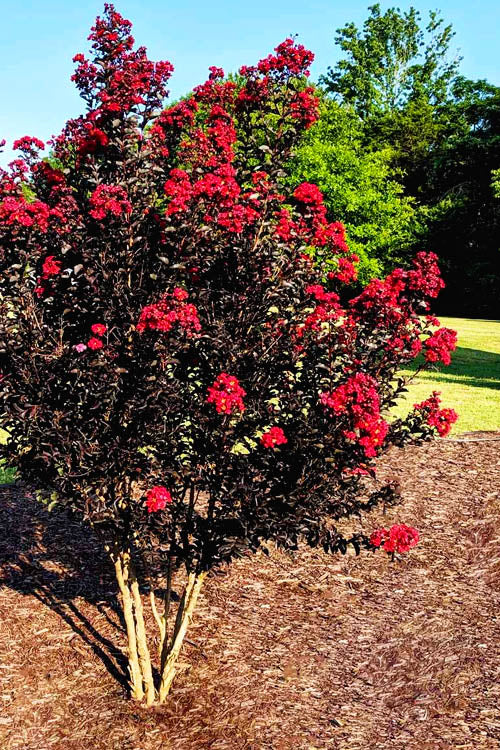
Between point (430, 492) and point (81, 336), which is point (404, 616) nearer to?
point (430, 492)

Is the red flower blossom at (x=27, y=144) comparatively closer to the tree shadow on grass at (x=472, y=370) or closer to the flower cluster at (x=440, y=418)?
the flower cluster at (x=440, y=418)

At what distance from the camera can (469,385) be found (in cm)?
1711

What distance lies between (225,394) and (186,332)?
43 cm

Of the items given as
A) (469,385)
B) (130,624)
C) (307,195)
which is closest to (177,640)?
(130,624)

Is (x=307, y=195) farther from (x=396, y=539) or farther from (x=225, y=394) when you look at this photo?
(x=396, y=539)

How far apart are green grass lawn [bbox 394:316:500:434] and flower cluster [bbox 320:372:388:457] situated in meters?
5.98

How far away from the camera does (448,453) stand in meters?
9.80

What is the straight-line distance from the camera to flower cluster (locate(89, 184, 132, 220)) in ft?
12.0

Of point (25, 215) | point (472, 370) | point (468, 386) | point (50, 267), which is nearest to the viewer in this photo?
point (50, 267)

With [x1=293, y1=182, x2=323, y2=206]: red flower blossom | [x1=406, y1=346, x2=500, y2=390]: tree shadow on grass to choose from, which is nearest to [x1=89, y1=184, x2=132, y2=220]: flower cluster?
[x1=293, y1=182, x2=323, y2=206]: red flower blossom

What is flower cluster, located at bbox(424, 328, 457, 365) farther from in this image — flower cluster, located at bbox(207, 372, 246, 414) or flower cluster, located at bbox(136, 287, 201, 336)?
flower cluster, located at bbox(136, 287, 201, 336)

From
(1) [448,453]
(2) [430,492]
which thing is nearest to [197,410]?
(2) [430,492]

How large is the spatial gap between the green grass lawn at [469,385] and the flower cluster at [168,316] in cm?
637

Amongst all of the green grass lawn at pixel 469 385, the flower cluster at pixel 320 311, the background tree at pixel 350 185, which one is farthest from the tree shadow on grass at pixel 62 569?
the background tree at pixel 350 185
